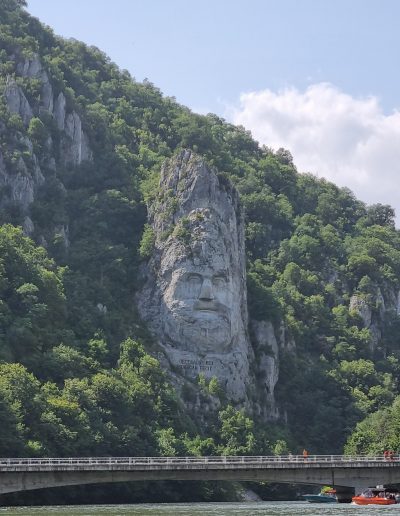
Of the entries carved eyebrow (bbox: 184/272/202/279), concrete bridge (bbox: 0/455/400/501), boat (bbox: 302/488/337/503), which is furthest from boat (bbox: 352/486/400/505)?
carved eyebrow (bbox: 184/272/202/279)

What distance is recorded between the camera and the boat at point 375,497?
12431 centimetres

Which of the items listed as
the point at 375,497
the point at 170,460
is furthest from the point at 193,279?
the point at 170,460

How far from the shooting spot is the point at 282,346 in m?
199

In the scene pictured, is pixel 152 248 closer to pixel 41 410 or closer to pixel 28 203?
pixel 28 203

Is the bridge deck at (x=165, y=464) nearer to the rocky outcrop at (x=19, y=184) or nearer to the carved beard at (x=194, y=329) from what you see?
the carved beard at (x=194, y=329)

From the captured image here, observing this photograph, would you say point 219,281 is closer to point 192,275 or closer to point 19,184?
point 192,275

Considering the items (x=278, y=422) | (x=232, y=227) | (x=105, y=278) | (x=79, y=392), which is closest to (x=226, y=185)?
(x=232, y=227)

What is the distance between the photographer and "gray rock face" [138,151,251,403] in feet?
591

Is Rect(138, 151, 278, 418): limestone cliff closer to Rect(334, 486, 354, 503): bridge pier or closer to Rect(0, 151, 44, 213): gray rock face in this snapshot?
Rect(0, 151, 44, 213): gray rock face

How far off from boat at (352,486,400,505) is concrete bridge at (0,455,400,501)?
1185 millimetres

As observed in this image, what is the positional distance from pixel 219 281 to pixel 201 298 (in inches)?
168

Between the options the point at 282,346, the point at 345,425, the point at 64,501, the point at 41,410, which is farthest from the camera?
the point at 282,346

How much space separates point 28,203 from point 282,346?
4419 centimetres

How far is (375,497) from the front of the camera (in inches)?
4926
